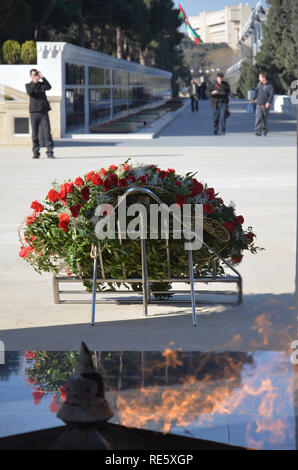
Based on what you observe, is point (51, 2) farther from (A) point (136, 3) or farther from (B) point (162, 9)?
(B) point (162, 9)

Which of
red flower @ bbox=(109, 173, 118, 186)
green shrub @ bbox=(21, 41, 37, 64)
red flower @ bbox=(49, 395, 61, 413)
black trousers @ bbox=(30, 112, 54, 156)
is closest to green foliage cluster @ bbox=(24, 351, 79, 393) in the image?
red flower @ bbox=(49, 395, 61, 413)

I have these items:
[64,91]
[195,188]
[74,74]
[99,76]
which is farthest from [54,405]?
[99,76]

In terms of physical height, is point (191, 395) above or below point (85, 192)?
below

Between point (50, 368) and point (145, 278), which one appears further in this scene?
point (145, 278)

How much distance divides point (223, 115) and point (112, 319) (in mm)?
23566

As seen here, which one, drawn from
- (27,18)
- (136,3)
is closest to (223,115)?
(27,18)

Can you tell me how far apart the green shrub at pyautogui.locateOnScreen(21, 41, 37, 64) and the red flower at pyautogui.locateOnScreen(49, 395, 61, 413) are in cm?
2736

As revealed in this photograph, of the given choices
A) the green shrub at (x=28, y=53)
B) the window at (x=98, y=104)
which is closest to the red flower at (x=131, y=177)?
the green shrub at (x=28, y=53)

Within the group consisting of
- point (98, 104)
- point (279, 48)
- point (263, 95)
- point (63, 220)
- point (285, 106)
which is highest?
point (279, 48)

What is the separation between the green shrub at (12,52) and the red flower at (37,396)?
89.8 feet

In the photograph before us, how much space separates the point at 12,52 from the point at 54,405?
2772 cm

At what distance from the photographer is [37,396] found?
4.64m

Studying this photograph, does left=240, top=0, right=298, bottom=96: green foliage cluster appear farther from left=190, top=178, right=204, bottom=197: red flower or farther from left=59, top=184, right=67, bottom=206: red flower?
left=59, top=184, right=67, bottom=206: red flower

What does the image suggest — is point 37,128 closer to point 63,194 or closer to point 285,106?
point 63,194
